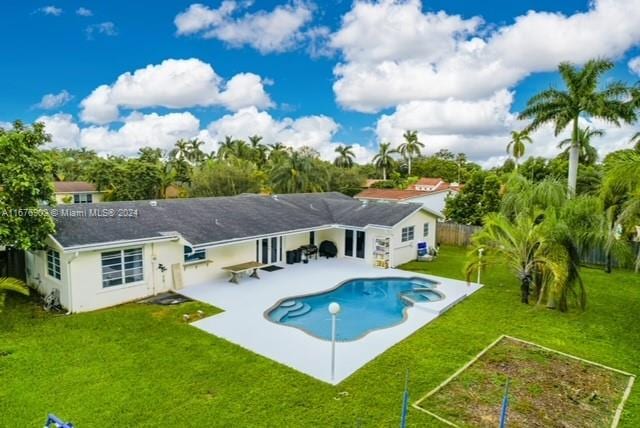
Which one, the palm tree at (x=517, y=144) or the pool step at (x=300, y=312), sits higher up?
the palm tree at (x=517, y=144)

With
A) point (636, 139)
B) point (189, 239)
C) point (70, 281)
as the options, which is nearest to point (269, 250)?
point (189, 239)

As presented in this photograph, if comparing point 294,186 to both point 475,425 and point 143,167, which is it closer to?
point 143,167

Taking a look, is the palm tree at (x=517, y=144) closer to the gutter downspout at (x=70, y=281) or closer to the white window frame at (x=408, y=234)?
the white window frame at (x=408, y=234)

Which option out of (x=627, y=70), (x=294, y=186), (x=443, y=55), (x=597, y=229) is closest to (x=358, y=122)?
(x=294, y=186)

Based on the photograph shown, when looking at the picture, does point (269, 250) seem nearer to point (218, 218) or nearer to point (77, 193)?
point (218, 218)

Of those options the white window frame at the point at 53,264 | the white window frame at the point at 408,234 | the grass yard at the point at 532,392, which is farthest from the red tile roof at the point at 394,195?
the white window frame at the point at 53,264

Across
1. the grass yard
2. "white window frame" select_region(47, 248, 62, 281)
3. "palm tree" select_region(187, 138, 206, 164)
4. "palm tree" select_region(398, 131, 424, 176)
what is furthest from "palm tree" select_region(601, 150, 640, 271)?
"palm tree" select_region(187, 138, 206, 164)

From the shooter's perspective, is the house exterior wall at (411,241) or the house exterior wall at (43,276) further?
the house exterior wall at (411,241)

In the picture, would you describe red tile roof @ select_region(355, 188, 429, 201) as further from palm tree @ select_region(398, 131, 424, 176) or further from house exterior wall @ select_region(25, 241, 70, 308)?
palm tree @ select_region(398, 131, 424, 176)
